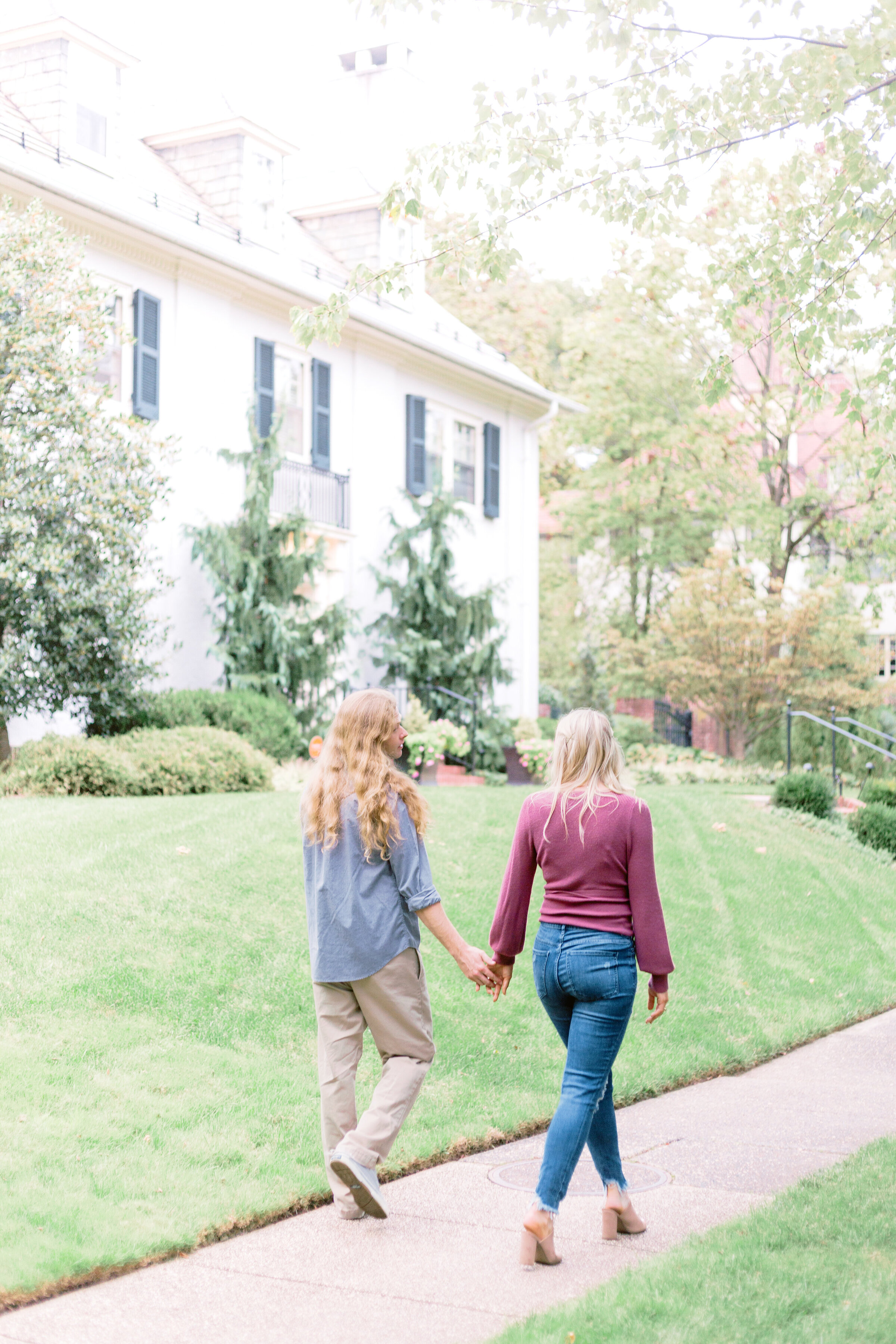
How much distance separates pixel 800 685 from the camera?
23516 mm

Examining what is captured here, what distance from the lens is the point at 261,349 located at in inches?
741

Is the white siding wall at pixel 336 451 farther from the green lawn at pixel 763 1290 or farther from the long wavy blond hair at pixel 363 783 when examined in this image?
the green lawn at pixel 763 1290

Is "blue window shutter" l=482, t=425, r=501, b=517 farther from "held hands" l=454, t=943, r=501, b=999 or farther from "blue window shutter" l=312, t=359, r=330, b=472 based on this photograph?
"held hands" l=454, t=943, r=501, b=999

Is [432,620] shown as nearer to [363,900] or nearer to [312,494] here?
[312,494]

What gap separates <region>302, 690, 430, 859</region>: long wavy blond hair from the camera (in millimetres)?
4703

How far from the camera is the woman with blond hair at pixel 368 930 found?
4.69m

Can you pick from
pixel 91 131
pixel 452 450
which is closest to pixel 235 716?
pixel 91 131

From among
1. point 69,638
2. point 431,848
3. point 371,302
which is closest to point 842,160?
point 431,848

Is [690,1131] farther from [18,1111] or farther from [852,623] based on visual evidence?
[852,623]

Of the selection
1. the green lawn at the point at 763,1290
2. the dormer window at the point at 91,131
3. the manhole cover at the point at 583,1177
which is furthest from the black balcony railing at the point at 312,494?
the green lawn at the point at 763,1290

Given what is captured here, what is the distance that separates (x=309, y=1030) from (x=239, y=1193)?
1.96 metres

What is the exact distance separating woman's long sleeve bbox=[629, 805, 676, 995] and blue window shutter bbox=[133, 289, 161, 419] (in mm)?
13149

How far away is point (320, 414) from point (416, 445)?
2232mm

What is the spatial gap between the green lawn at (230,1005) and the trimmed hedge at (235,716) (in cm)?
317
